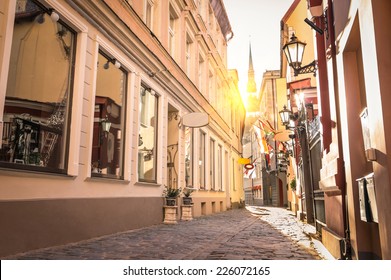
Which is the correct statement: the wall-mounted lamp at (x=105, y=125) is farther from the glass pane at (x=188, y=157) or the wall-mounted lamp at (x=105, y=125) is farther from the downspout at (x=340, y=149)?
the glass pane at (x=188, y=157)

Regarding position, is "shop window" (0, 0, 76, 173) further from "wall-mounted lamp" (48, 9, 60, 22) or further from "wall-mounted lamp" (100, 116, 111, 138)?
"wall-mounted lamp" (100, 116, 111, 138)

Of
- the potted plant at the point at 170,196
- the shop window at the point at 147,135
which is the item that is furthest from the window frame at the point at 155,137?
the potted plant at the point at 170,196

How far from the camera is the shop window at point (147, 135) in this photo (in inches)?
286

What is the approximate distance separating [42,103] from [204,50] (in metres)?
9.43

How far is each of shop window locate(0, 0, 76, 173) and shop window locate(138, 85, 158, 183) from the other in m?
2.51

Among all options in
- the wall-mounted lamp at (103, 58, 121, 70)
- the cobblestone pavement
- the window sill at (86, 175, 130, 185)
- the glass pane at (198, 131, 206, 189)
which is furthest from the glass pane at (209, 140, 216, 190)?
the cobblestone pavement

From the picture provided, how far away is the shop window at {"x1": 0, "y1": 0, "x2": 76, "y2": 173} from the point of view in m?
3.90

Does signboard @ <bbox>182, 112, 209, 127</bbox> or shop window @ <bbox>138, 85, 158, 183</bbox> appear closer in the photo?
shop window @ <bbox>138, 85, 158, 183</bbox>

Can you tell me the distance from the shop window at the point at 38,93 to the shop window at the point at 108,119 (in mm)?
804

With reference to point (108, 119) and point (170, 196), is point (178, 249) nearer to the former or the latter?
point (108, 119)

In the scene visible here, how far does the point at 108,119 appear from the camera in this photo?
19.9 feet

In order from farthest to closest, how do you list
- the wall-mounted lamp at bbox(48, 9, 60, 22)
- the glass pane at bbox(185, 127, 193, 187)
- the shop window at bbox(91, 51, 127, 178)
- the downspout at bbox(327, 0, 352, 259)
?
1. the glass pane at bbox(185, 127, 193, 187)
2. the shop window at bbox(91, 51, 127, 178)
3. the wall-mounted lamp at bbox(48, 9, 60, 22)
4. the downspout at bbox(327, 0, 352, 259)
